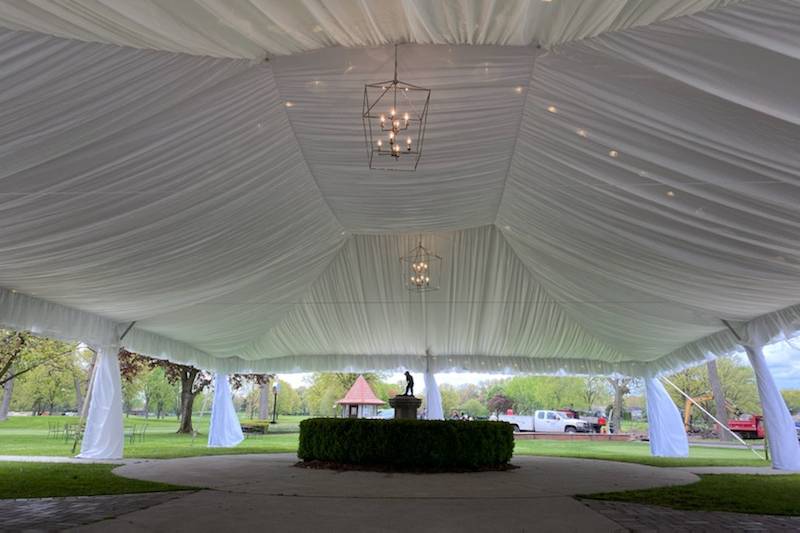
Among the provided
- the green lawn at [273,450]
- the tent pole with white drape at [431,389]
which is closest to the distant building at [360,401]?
the green lawn at [273,450]

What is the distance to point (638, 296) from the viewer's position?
11078 millimetres

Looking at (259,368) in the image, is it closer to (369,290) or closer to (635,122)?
(369,290)

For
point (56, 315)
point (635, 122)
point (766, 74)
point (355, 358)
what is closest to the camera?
point (766, 74)

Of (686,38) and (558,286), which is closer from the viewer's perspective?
(686,38)

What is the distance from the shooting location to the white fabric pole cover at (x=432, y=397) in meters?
17.3

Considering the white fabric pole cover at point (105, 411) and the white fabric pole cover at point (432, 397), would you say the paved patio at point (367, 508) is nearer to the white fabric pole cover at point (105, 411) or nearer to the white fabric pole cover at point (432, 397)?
the white fabric pole cover at point (105, 411)

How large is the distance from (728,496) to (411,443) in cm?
533

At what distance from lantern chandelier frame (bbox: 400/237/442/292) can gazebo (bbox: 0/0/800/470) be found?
0.20 m

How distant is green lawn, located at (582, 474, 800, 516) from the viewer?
20.2 ft

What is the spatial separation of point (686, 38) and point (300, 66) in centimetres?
347

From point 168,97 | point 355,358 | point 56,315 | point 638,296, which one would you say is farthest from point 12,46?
point 355,358

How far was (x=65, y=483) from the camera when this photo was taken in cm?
746

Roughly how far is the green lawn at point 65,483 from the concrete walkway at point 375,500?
1.72ft

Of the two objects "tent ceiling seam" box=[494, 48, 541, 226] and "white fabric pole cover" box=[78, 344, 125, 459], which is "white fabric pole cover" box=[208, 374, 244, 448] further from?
"tent ceiling seam" box=[494, 48, 541, 226]
